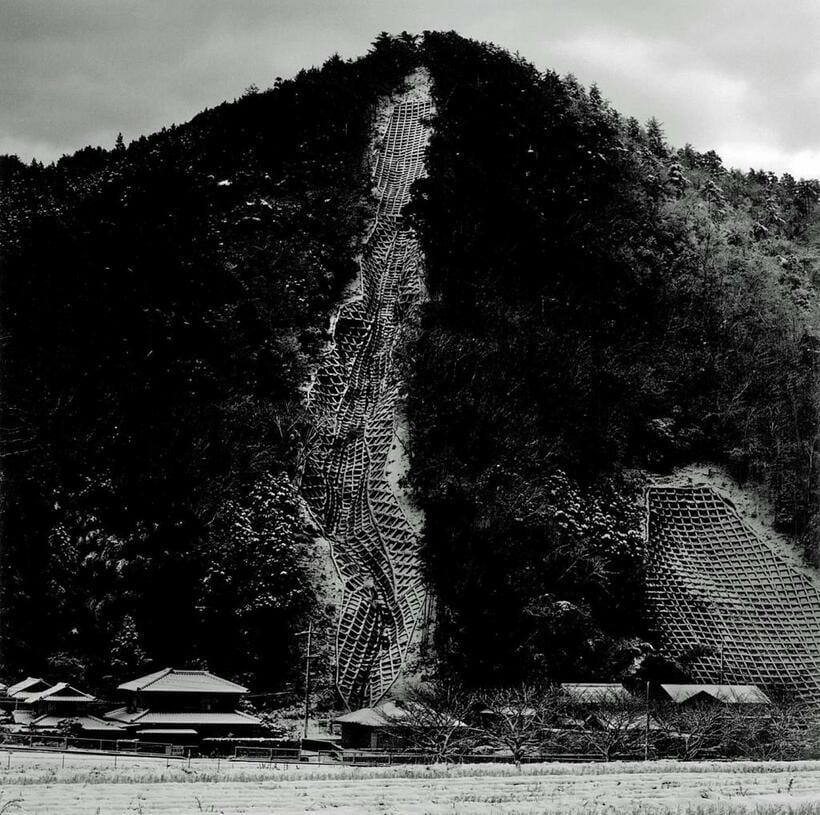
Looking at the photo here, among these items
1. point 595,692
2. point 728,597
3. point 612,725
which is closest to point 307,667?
point 595,692

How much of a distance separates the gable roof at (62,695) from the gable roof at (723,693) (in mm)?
17406

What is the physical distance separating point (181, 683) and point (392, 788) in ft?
43.6

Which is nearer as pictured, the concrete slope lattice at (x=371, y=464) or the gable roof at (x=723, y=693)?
the gable roof at (x=723, y=693)

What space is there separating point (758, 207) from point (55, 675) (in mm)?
41374

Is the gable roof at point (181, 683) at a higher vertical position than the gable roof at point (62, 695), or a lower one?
higher

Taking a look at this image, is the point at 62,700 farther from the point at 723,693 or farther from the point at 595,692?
the point at 723,693

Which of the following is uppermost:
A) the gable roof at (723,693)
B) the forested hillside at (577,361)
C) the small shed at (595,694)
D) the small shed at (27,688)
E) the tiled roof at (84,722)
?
the forested hillside at (577,361)

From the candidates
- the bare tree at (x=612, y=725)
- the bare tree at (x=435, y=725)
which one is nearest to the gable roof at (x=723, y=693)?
the bare tree at (x=612, y=725)

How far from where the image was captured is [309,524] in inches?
1619

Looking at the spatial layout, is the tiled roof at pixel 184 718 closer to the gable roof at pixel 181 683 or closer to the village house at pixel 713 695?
the gable roof at pixel 181 683

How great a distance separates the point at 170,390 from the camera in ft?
143

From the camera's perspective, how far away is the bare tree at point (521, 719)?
30.5 m

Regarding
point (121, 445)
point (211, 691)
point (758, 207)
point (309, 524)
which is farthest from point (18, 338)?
point (758, 207)

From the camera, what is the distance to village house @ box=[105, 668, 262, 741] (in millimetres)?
32906
